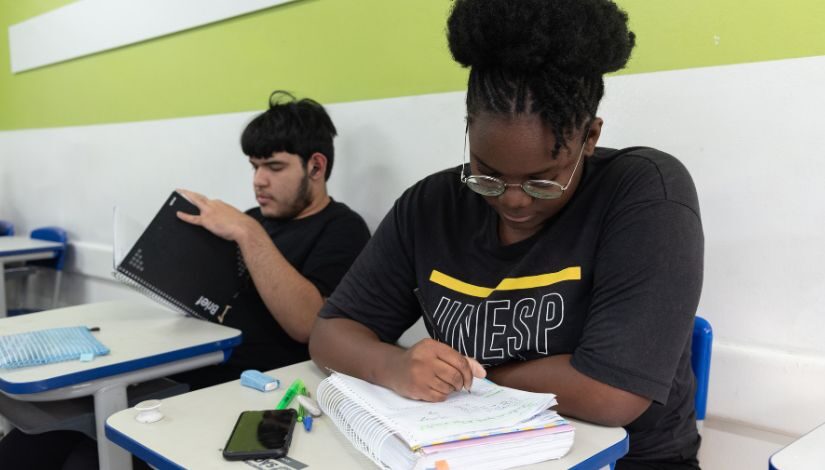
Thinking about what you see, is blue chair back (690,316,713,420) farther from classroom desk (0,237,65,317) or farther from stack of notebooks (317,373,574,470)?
classroom desk (0,237,65,317)

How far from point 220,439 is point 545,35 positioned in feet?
2.53

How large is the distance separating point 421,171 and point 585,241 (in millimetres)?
998

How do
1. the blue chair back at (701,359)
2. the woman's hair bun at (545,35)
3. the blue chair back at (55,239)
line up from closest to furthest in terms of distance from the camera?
the woman's hair bun at (545,35) < the blue chair back at (701,359) < the blue chair back at (55,239)

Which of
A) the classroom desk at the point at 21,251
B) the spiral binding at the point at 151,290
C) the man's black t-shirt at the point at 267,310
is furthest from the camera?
the classroom desk at the point at 21,251

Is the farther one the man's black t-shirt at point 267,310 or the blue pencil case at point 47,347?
the man's black t-shirt at point 267,310

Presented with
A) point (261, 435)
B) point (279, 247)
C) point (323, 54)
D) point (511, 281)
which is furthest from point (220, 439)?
point (323, 54)

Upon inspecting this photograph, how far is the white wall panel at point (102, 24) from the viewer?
265 centimetres

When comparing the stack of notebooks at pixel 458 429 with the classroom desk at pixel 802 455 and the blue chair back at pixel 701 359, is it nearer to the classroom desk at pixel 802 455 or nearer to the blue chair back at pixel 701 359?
the classroom desk at pixel 802 455

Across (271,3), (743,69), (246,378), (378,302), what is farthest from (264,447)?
(271,3)

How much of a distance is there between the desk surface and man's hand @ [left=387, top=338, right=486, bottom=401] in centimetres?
74

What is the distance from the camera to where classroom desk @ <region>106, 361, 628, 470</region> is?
908 millimetres

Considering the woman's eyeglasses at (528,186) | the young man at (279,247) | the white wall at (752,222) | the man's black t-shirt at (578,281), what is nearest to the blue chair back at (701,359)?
the man's black t-shirt at (578,281)

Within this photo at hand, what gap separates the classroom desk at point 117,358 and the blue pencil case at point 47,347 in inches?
0.9

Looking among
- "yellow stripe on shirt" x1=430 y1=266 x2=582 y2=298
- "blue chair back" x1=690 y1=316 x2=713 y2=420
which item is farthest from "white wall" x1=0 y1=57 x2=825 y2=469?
"yellow stripe on shirt" x1=430 y1=266 x2=582 y2=298
